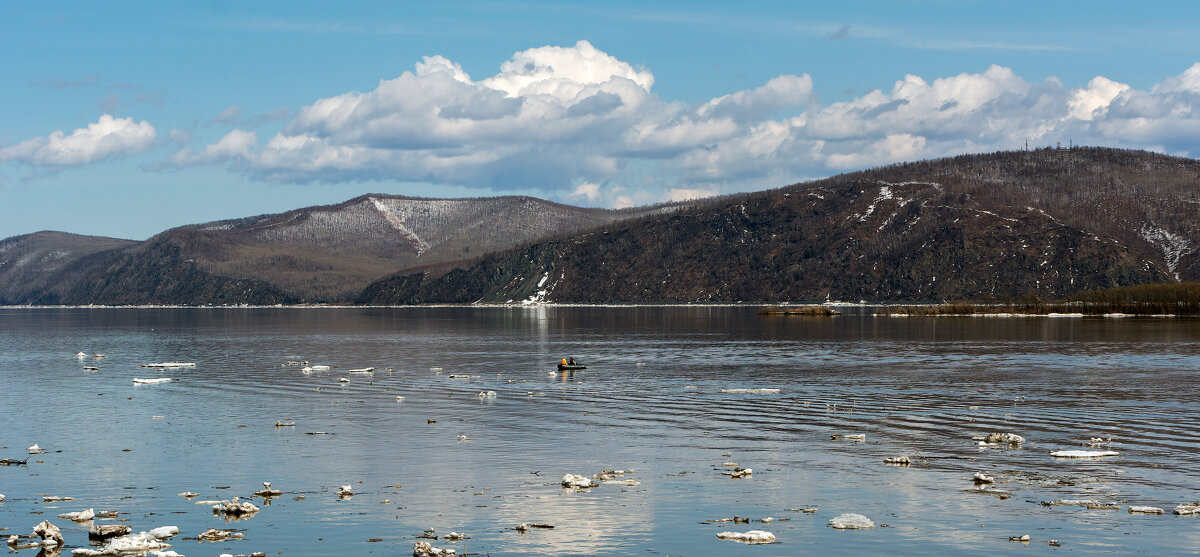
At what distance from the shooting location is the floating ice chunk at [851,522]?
30.5 meters

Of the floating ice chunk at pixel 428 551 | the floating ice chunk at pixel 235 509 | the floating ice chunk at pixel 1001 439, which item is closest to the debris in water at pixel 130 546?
the floating ice chunk at pixel 235 509

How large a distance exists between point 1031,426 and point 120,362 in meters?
83.3

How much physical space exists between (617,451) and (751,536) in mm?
15049

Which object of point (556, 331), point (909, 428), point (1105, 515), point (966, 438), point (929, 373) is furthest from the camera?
point (556, 331)

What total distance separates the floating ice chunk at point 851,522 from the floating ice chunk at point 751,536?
2248 mm

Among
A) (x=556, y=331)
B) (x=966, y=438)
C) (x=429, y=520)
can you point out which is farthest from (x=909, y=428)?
(x=556, y=331)

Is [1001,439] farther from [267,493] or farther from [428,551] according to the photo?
[267,493]

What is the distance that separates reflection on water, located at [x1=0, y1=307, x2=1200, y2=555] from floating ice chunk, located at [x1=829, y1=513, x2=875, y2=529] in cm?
48

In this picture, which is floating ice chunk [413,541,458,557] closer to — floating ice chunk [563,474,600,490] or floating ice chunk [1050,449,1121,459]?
floating ice chunk [563,474,600,490]

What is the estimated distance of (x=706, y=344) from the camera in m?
127

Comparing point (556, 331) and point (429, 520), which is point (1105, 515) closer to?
point (429, 520)

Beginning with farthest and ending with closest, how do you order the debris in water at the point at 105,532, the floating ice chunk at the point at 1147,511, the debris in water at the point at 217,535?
the floating ice chunk at the point at 1147,511 → the debris in water at the point at 217,535 → the debris in water at the point at 105,532

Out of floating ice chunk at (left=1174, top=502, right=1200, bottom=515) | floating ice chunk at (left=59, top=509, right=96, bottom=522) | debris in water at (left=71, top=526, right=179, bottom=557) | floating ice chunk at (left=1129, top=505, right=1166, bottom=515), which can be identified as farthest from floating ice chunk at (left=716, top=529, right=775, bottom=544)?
floating ice chunk at (left=59, top=509, right=96, bottom=522)

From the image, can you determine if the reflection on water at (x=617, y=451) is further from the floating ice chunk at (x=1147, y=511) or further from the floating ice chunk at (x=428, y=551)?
the floating ice chunk at (x=428, y=551)
